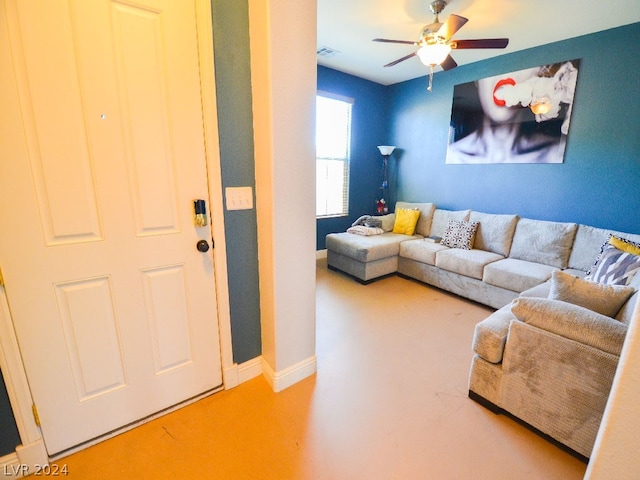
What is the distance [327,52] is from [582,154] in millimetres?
3098

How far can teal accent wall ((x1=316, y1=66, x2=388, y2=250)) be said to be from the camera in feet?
15.0

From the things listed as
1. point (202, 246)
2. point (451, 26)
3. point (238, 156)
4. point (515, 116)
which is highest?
point (451, 26)

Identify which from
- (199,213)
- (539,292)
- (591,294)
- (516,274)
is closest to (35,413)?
(199,213)

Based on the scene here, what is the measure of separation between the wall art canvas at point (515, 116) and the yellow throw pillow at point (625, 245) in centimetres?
121

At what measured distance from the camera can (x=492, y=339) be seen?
163cm

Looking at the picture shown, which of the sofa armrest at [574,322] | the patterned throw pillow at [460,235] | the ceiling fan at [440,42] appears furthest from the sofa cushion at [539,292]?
the ceiling fan at [440,42]

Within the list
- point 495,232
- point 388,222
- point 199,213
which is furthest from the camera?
point 388,222

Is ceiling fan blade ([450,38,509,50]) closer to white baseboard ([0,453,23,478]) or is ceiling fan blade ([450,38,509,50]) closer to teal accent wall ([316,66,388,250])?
teal accent wall ([316,66,388,250])

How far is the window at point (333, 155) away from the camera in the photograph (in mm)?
4367

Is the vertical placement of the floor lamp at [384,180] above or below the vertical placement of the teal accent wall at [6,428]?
above

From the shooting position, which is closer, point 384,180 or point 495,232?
point 495,232

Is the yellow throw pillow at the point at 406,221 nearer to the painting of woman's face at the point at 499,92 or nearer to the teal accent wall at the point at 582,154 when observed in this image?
the teal accent wall at the point at 582,154

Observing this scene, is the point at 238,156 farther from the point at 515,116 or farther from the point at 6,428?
the point at 515,116

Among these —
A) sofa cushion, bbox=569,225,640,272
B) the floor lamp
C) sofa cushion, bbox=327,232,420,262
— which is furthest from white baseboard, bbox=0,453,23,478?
the floor lamp
